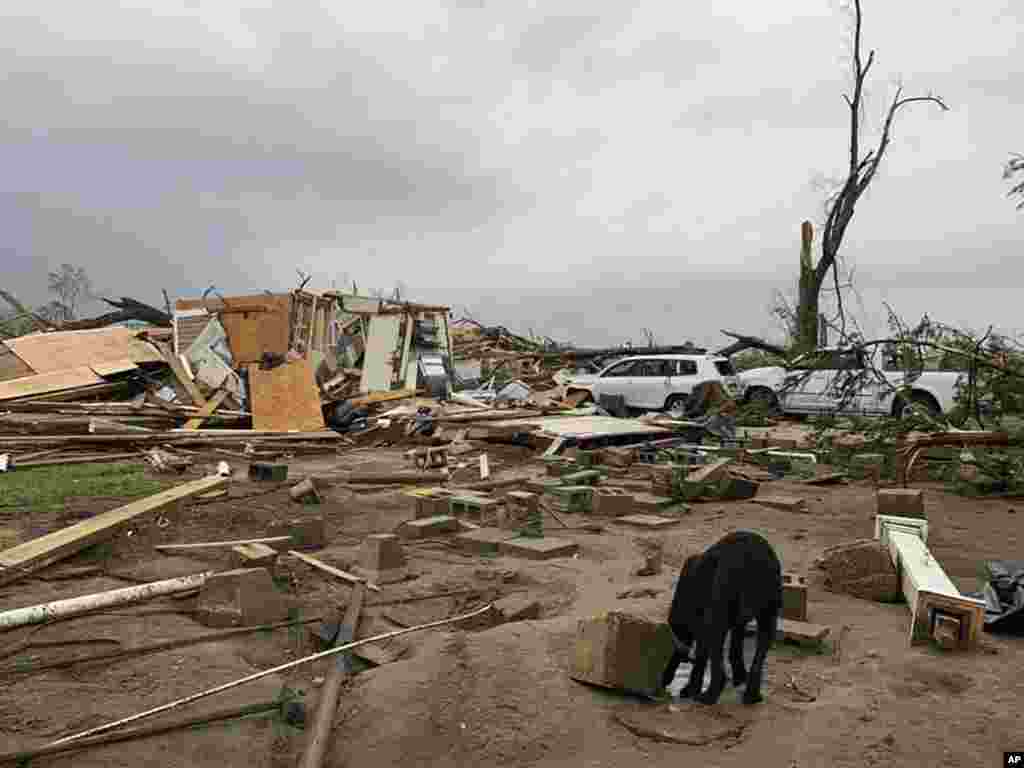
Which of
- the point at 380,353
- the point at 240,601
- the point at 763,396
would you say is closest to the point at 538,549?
the point at 240,601

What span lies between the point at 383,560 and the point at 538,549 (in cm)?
134

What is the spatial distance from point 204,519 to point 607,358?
21.5 meters

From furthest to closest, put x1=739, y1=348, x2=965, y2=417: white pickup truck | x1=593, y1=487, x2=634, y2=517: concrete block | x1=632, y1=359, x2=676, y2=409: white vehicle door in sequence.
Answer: x1=632, y1=359, x2=676, y2=409: white vehicle door → x1=739, y1=348, x2=965, y2=417: white pickup truck → x1=593, y1=487, x2=634, y2=517: concrete block

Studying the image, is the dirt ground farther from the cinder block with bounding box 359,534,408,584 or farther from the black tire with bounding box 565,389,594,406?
the black tire with bounding box 565,389,594,406

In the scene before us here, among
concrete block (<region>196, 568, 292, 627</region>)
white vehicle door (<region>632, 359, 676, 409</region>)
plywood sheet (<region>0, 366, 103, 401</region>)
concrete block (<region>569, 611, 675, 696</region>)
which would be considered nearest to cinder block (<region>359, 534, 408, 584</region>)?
concrete block (<region>196, 568, 292, 627</region>)

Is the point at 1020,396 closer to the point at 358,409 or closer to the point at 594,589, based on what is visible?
the point at 594,589

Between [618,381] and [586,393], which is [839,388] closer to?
[618,381]

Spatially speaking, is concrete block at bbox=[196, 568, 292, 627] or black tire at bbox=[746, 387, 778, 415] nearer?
concrete block at bbox=[196, 568, 292, 627]

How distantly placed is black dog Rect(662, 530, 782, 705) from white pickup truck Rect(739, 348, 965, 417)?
6414 mm

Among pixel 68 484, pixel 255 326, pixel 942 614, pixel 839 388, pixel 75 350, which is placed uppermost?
pixel 255 326

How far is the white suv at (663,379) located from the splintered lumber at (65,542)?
1350 centimetres

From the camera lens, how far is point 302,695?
395cm

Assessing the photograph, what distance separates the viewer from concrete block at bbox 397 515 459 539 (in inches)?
292

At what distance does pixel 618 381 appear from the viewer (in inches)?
811
